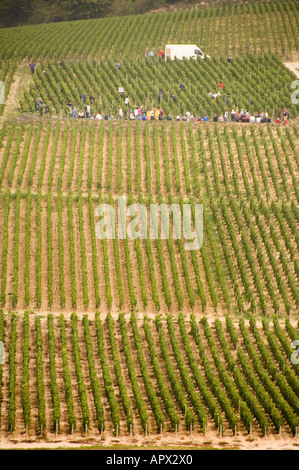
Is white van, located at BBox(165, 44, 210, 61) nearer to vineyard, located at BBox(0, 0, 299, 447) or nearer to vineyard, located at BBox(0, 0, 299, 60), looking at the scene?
vineyard, located at BBox(0, 0, 299, 447)

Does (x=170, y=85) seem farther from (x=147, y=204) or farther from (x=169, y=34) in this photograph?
(x=147, y=204)

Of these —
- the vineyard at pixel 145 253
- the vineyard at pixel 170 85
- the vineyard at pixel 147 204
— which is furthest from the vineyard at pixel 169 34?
the vineyard at pixel 147 204

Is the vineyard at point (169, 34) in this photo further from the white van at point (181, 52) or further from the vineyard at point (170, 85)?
the white van at point (181, 52)

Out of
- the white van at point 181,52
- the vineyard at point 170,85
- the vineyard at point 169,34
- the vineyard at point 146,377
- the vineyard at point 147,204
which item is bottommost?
the vineyard at point 146,377

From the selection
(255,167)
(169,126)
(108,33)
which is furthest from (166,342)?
(108,33)

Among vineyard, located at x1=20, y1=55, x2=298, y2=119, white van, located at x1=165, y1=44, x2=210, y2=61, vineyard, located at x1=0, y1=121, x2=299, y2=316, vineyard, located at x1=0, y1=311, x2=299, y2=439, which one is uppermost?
white van, located at x1=165, y1=44, x2=210, y2=61

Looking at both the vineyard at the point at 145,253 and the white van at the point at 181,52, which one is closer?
the vineyard at the point at 145,253

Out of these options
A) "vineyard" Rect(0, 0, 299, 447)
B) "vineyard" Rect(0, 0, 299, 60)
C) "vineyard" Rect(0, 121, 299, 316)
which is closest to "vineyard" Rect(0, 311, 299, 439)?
"vineyard" Rect(0, 0, 299, 447)

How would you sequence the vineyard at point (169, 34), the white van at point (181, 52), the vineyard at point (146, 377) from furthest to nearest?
the vineyard at point (169, 34)
the white van at point (181, 52)
the vineyard at point (146, 377)

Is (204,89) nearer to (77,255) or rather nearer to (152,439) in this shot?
(77,255)
